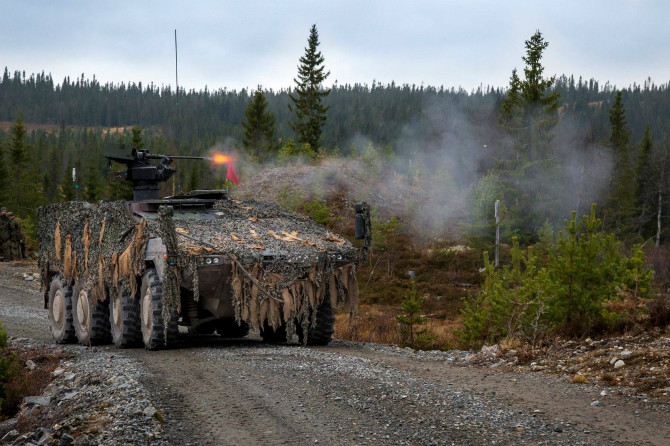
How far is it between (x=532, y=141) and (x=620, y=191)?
755 inches

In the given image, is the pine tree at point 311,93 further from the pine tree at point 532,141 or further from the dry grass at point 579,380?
the dry grass at point 579,380

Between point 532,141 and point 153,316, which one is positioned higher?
point 532,141

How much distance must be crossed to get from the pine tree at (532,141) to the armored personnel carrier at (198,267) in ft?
106

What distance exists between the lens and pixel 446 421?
695 cm

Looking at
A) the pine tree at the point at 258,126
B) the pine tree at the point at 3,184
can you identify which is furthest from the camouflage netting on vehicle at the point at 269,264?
the pine tree at the point at 258,126

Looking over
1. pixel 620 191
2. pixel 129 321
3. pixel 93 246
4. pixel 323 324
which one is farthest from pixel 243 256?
pixel 620 191

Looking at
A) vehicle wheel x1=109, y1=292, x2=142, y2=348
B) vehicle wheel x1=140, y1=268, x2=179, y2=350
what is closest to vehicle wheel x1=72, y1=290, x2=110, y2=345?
vehicle wheel x1=109, y1=292, x2=142, y2=348

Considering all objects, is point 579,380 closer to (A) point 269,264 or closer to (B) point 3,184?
(A) point 269,264

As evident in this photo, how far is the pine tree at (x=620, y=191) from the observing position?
A: 6040 centimetres

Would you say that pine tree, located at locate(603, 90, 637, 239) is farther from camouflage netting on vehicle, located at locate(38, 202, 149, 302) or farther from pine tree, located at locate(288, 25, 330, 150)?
camouflage netting on vehicle, located at locate(38, 202, 149, 302)

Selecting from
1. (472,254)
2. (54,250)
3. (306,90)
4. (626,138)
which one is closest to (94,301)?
(54,250)

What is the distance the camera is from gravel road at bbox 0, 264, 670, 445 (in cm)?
649

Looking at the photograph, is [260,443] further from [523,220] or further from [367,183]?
[367,183]

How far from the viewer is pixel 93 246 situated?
14.1 metres
